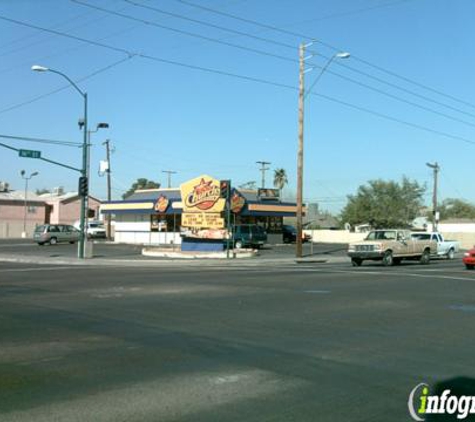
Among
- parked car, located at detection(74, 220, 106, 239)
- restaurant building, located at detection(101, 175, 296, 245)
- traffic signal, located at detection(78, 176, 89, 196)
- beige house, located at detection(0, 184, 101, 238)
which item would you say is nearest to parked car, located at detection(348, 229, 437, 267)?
restaurant building, located at detection(101, 175, 296, 245)

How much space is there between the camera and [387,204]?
81.0m

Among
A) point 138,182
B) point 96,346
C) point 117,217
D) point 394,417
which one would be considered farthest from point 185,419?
point 138,182

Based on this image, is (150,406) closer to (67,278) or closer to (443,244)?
(67,278)

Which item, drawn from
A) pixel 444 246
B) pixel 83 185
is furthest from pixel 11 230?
pixel 444 246

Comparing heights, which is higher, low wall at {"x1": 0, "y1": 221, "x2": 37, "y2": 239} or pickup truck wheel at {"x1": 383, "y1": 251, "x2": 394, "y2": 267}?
low wall at {"x1": 0, "y1": 221, "x2": 37, "y2": 239}

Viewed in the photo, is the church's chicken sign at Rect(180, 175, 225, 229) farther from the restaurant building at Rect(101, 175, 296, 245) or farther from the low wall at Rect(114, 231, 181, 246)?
the low wall at Rect(114, 231, 181, 246)

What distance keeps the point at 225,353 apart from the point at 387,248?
2399cm

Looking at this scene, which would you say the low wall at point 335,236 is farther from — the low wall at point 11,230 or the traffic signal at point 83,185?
the traffic signal at point 83,185

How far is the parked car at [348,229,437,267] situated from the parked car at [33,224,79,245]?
3064cm

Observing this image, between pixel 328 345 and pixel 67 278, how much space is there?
45.2 ft

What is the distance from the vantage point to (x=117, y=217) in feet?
200

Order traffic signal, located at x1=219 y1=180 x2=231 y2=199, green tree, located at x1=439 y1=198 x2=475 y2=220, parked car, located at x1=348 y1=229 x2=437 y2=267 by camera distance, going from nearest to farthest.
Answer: parked car, located at x1=348 y1=229 x2=437 y2=267
traffic signal, located at x1=219 y1=180 x2=231 y2=199
green tree, located at x1=439 y1=198 x2=475 y2=220

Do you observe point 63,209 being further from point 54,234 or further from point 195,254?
point 195,254

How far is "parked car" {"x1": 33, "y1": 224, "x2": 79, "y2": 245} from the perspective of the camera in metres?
53.8
